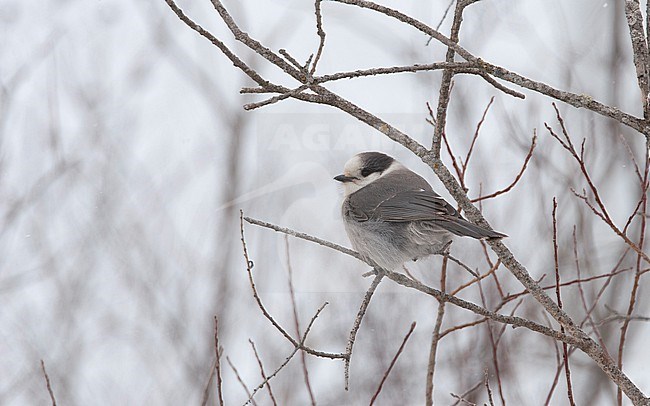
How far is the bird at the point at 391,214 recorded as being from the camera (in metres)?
2.28

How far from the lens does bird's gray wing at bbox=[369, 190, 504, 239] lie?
6.86ft

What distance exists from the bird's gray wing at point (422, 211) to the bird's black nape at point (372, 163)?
0.27m

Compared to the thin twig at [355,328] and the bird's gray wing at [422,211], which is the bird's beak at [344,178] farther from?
the thin twig at [355,328]

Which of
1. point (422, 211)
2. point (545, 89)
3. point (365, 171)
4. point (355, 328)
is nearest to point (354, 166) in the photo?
point (365, 171)

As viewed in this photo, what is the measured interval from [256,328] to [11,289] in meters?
1.64

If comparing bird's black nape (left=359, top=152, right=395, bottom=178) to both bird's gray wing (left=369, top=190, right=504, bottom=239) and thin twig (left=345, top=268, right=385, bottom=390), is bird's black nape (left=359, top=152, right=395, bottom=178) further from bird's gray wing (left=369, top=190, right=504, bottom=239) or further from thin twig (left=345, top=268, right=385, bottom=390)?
thin twig (left=345, top=268, right=385, bottom=390)

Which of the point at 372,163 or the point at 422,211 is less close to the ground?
the point at 372,163

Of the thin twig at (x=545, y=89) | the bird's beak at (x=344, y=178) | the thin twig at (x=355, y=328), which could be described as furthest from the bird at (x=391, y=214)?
the thin twig at (x=545, y=89)

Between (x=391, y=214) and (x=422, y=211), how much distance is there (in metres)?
0.17

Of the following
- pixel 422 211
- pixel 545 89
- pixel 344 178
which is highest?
pixel 344 178

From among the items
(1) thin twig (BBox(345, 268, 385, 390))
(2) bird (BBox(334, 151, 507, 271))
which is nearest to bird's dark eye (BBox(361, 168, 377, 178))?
(2) bird (BBox(334, 151, 507, 271))

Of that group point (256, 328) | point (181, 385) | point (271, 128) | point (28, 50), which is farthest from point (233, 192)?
point (28, 50)

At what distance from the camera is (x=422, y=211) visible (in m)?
2.32

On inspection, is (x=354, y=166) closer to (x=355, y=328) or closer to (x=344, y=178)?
(x=344, y=178)
